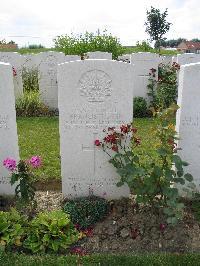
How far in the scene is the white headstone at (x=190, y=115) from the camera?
4480 millimetres

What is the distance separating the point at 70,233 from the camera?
13.8 feet

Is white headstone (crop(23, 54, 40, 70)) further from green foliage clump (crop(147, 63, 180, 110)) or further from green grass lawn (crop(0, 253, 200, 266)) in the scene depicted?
green grass lawn (crop(0, 253, 200, 266))

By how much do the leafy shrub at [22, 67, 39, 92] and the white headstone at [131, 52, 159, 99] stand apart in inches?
108

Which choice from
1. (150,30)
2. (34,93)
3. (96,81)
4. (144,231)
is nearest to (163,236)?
(144,231)

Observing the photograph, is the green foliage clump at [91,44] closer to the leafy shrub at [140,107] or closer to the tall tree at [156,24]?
the leafy shrub at [140,107]

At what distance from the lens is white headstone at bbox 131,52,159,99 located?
10133 mm

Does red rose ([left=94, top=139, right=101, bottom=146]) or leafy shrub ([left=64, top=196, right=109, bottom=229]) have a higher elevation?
red rose ([left=94, top=139, right=101, bottom=146])

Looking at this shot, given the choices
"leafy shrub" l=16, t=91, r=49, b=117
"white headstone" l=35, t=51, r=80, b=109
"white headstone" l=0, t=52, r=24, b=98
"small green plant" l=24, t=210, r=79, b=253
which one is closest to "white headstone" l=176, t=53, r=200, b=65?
"white headstone" l=35, t=51, r=80, b=109

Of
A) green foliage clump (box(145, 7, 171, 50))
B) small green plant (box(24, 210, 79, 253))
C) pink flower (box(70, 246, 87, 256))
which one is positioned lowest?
pink flower (box(70, 246, 87, 256))

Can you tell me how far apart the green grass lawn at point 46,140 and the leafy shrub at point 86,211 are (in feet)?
4.23

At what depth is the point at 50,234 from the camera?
404 cm

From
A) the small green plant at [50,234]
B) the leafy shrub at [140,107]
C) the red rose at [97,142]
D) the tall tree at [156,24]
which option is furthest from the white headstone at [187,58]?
the tall tree at [156,24]

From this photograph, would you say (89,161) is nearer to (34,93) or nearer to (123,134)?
(123,134)

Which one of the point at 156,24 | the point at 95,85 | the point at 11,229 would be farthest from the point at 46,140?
the point at 156,24
